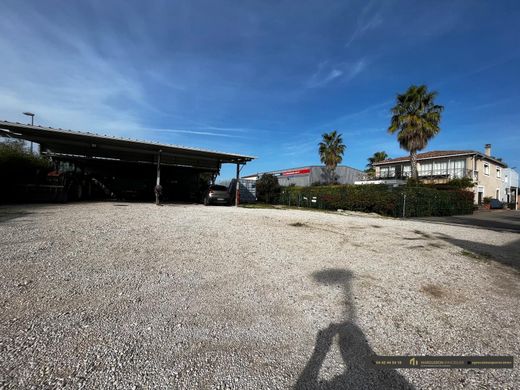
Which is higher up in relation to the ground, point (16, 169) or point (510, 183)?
point (510, 183)

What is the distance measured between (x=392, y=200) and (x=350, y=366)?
46.4ft

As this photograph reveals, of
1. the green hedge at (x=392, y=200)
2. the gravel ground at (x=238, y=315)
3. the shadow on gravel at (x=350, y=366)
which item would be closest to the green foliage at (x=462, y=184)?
the green hedge at (x=392, y=200)

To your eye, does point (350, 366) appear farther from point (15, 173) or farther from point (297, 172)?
point (297, 172)

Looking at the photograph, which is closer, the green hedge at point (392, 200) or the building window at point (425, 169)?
the green hedge at point (392, 200)

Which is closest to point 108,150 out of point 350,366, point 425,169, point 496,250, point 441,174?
point 350,366

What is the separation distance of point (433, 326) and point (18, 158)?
57.0ft

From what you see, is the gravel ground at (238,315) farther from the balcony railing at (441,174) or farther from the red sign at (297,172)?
the red sign at (297,172)

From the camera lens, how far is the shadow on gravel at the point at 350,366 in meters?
1.57

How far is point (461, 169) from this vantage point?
24422 millimetres

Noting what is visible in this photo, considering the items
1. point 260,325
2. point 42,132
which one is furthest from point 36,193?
point 260,325

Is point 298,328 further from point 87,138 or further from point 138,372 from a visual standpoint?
point 87,138

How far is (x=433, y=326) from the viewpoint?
7.49 feet

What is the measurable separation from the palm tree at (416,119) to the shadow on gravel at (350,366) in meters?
21.8

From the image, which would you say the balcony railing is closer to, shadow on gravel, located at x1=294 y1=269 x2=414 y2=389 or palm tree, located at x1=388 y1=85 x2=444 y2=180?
A: palm tree, located at x1=388 y1=85 x2=444 y2=180
